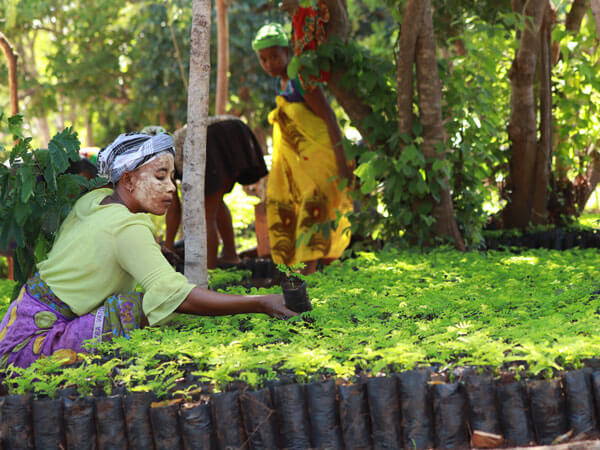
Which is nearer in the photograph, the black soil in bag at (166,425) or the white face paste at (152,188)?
the black soil in bag at (166,425)

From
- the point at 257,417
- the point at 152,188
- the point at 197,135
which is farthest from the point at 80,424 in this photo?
the point at 197,135

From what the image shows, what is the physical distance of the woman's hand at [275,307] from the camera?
3.38 m

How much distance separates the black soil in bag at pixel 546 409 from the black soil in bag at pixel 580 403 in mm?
30

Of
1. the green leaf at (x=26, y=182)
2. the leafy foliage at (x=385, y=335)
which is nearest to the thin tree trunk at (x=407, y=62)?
the leafy foliage at (x=385, y=335)

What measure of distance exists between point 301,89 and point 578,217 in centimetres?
347

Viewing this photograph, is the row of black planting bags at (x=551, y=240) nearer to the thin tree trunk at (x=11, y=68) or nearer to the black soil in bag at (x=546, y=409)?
the thin tree trunk at (x=11, y=68)

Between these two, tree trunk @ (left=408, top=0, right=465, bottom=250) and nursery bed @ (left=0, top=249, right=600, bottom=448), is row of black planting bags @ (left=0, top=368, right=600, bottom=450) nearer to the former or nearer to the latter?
nursery bed @ (left=0, top=249, right=600, bottom=448)

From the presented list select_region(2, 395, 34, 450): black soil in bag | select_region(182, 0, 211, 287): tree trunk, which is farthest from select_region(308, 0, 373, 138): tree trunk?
select_region(2, 395, 34, 450): black soil in bag

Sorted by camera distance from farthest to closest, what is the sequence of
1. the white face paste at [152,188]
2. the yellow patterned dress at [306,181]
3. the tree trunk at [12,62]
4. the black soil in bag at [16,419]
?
the tree trunk at [12,62]
the yellow patterned dress at [306,181]
the white face paste at [152,188]
the black soil in bag at [16,419]

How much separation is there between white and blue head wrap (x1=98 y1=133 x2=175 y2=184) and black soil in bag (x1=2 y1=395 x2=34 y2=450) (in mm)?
1113

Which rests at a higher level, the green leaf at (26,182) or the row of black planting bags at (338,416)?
the green leaf at (26,182)

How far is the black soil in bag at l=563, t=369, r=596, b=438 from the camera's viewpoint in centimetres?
255

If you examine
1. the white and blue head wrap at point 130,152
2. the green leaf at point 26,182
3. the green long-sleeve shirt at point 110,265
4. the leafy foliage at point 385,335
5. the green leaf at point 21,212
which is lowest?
the leafy foliage at point 385,335

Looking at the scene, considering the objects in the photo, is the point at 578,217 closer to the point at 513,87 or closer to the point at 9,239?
the point at 513,87
